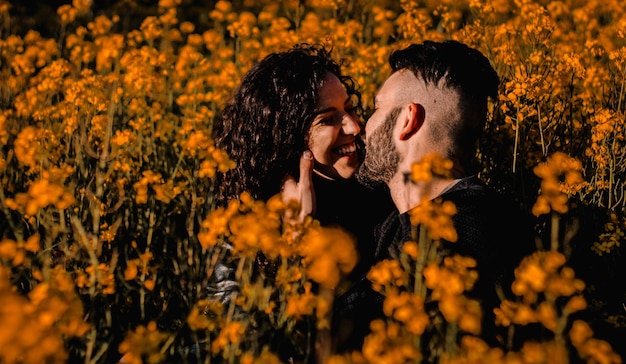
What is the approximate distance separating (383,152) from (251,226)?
0.99 meters

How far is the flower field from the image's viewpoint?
169 cm

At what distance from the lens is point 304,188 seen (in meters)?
2.80

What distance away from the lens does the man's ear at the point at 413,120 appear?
261 cm

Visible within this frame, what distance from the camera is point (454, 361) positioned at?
62.3 inches

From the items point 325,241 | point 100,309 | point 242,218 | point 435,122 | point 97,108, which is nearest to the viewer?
point 325,241

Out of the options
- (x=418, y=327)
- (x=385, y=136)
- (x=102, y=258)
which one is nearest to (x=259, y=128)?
(x=385, y=136)

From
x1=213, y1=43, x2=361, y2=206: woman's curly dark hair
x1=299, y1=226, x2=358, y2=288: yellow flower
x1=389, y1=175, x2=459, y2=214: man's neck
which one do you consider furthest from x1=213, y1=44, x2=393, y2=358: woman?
x1=299, y1=226, x2=358, y2=288: yellow flower

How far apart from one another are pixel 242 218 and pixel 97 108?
2.10m

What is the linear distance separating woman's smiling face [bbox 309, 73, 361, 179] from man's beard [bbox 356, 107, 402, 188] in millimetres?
195

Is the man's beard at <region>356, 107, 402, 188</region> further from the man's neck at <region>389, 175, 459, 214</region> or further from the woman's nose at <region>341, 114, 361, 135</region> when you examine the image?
the woman's nose at <region>341, 114, 361, 135</region>

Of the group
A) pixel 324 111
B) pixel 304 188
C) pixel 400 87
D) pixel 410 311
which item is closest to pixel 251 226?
pixel 410 311

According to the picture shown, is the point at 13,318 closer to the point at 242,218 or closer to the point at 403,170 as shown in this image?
the point at 242,218

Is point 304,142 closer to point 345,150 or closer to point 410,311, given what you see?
point 345,150

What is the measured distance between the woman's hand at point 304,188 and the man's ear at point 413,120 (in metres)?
0.45
